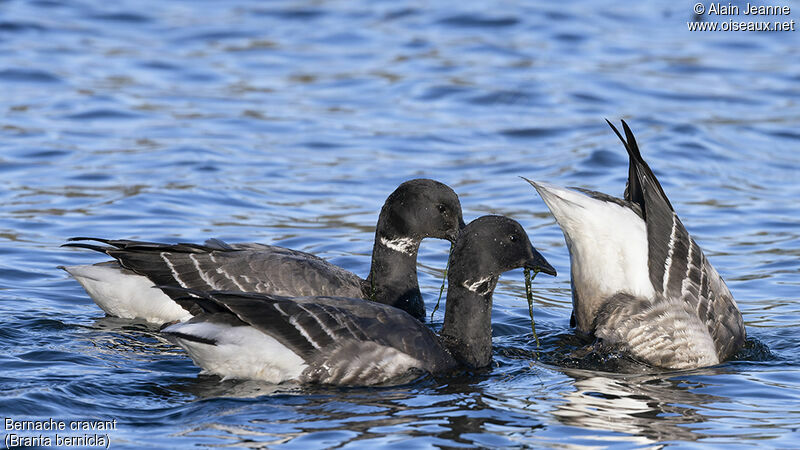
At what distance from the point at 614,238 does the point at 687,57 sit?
14.6 m

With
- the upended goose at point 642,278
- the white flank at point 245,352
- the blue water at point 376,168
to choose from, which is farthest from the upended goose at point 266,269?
the white flank at point 245,352

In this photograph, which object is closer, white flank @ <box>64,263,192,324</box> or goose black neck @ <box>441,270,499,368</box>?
goose black neck @ <box>441,270,499,368</box>

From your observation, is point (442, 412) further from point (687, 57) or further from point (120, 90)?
point (687, 57)

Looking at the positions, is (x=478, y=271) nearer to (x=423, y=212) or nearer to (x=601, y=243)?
(x=601, y=243)

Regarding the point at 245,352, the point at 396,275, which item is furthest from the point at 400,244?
the point at 245,352

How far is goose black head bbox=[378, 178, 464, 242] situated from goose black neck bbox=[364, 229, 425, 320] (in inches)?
3.3

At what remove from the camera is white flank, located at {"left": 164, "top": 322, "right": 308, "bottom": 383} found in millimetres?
7984

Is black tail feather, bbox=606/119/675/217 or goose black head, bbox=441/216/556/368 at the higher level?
black tail feather, bbox=606/119/675/217

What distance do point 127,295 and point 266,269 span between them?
129 cm

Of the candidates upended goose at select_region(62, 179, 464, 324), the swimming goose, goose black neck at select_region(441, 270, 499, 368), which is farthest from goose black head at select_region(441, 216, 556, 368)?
upended goose at select_region(62, 179, 464, 324)

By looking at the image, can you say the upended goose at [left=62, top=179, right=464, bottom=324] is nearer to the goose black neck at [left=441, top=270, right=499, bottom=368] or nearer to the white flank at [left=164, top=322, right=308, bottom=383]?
the goose black neck at [left=441, top=270, right=499, bottom=368]

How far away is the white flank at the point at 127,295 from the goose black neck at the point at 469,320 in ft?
8.34

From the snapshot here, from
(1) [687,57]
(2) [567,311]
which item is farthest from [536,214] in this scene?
(1) [687,57]

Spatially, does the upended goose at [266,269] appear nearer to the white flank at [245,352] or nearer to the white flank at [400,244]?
the white flank at [400,244]
